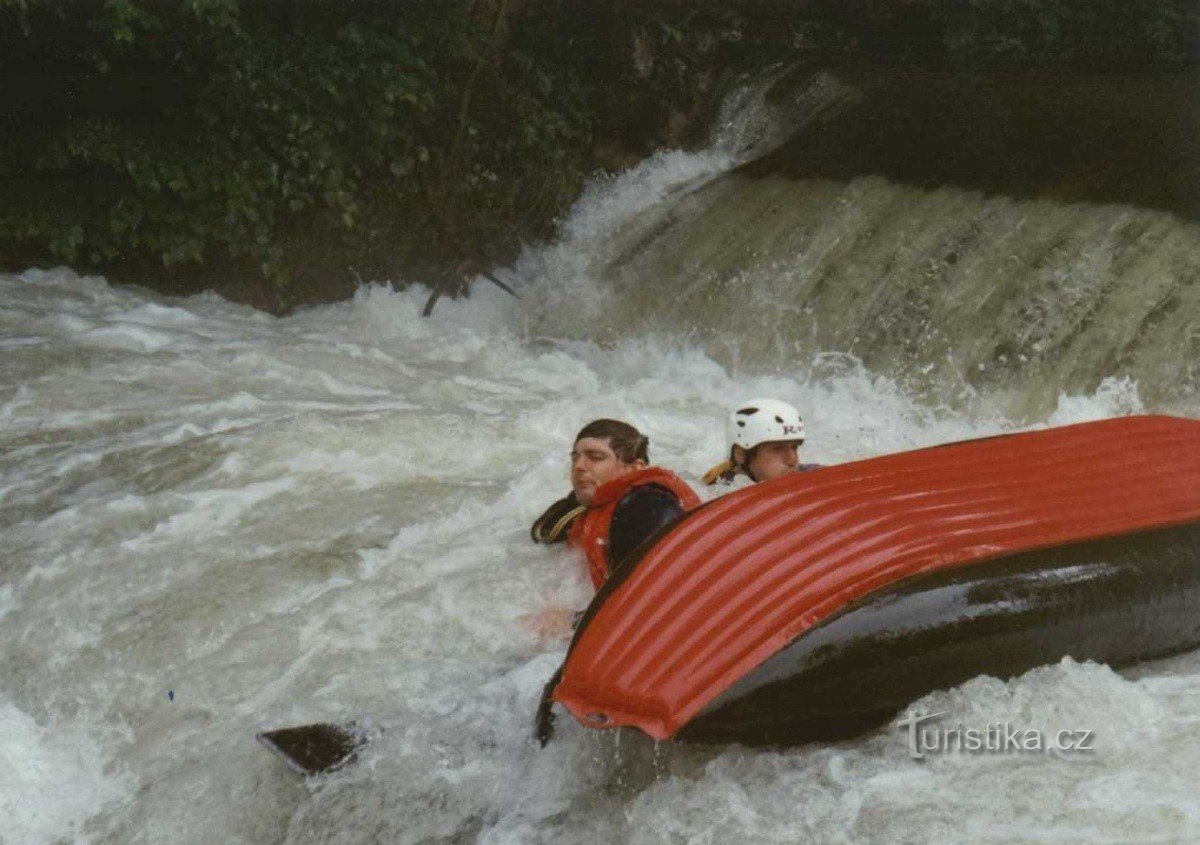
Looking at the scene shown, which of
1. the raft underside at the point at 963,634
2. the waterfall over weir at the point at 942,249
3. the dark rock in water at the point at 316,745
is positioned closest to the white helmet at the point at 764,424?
the raft underside at the point at 963,634

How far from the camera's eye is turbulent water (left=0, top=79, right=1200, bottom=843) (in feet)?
8.06

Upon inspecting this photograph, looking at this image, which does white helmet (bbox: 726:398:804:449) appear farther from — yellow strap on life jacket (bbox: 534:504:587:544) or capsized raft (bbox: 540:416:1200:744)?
yellow strap on life jacket (bbox: 534:504:587:544)

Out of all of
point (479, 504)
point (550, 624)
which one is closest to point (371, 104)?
point (479, 504)

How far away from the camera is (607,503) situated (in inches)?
122

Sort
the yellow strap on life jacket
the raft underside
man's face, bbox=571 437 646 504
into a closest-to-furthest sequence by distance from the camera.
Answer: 1. the raft underside
2. man's face, bbox=571 437 646 504
3. the yellow strap on life jacket

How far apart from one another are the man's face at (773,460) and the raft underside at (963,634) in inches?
32.3

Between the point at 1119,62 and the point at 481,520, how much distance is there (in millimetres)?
5302

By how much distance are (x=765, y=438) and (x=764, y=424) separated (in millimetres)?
38

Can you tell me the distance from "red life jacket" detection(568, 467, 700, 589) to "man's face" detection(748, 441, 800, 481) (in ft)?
1.24

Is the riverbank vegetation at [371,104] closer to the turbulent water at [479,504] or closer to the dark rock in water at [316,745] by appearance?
the turbulent water at [479,504]

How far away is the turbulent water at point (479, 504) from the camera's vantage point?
2.46 metres

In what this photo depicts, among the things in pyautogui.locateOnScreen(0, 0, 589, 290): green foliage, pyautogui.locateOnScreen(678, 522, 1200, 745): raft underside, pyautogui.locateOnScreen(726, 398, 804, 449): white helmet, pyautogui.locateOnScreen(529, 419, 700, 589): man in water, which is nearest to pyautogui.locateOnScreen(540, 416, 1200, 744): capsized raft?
pyautogui.locateOnScreen(678, 522, 1200, 745): raft underside

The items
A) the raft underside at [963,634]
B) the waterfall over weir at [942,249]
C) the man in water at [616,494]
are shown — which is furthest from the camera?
the waterfall over weir at [942,249]

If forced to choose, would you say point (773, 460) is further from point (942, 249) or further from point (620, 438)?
point (942, 249)
